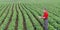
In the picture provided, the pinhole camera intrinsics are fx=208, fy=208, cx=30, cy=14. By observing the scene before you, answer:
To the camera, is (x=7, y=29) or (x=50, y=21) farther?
(x=50, y=21)

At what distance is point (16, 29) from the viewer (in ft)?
59.0

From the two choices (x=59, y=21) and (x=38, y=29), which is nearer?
(x=38, y=29)

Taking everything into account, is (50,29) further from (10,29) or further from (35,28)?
(10,29)

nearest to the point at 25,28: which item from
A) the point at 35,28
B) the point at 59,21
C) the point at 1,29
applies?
the point at 35,28

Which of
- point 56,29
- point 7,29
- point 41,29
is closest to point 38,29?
point 41,29

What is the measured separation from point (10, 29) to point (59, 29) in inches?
161

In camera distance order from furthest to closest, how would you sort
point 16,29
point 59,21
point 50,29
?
point 59,21 → point 16,29 → point 50,29

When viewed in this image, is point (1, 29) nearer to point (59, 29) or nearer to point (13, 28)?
point (13, 28)

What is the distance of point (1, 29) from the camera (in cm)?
1759

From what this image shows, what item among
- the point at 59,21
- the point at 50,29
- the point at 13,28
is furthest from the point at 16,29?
the point at 59,21

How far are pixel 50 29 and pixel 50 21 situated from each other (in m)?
3.96

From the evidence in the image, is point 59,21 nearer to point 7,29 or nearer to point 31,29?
point 31,29

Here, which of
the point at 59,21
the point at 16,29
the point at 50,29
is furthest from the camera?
the point at 59,21

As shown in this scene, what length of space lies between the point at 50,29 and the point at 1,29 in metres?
4.14
